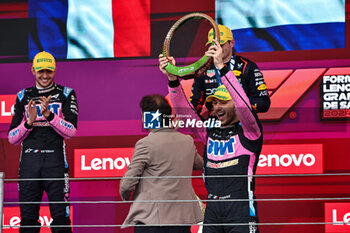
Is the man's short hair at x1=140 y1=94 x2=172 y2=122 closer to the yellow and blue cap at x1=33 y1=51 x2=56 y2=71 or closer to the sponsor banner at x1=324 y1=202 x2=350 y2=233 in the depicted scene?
the yellow and blue cap at x1=33 y1=51 x2=56 y2=71

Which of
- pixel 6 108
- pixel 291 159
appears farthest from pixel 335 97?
pixel 6 108

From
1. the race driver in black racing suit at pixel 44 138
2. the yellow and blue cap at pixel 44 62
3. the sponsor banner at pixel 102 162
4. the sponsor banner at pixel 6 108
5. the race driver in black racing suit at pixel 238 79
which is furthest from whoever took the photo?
the sponsor banner at pixel 6 108

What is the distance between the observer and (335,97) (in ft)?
12.6

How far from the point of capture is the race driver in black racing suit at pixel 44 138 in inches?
143

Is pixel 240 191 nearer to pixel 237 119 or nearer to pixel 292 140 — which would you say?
pixel 237 119

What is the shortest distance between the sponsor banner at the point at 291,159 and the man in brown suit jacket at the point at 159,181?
1238 millimetres

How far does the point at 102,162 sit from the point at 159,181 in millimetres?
1424

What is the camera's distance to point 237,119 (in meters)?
3.07

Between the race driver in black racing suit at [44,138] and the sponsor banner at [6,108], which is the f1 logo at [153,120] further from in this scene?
the sponsor banner at [6,108]

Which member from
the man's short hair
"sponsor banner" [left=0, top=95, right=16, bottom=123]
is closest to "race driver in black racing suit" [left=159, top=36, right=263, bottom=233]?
the man's short hair

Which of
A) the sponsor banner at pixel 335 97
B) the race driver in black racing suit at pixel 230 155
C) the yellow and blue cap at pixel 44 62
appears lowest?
the race driver in black racing suit at pixel 230 155

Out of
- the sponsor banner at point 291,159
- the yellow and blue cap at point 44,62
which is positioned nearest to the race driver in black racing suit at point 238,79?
the sponsor banner at point 291,159

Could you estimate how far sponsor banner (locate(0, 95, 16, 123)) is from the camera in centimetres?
418

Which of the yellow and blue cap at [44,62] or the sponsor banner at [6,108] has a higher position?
the yellow and blue cap at [44,62]
